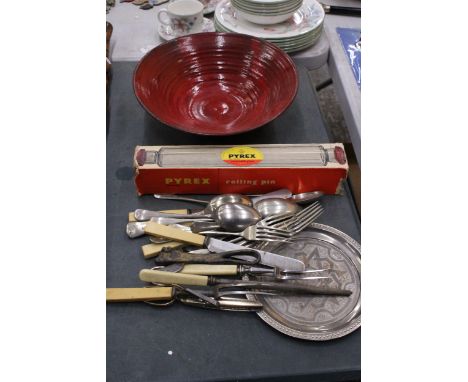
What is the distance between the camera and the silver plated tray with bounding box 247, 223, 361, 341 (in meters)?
0.57

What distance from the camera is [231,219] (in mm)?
665

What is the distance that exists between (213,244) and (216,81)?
1.37 ft

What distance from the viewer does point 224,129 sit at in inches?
30.0

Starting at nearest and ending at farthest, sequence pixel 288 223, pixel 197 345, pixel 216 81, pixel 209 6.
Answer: pixel 197 345 → pixel 288 223 → pixel 216 81 → pixel 209 6

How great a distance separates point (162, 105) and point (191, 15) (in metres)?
0.34

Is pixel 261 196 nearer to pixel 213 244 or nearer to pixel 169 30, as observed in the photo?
pixel 213 244

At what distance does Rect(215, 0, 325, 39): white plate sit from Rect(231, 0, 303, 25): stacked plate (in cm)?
2

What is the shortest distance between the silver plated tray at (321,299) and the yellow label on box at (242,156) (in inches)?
5.8

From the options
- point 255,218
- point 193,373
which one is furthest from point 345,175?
point 193,373

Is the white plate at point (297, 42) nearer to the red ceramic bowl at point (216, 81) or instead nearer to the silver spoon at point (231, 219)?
the red ceramic bowl at point (216, 81)

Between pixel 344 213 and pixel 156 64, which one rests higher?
pixel 156 64

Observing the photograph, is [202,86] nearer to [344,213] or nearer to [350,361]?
[344,213]

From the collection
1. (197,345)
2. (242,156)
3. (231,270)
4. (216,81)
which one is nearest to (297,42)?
(216,81)

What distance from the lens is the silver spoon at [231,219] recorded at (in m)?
0.66
